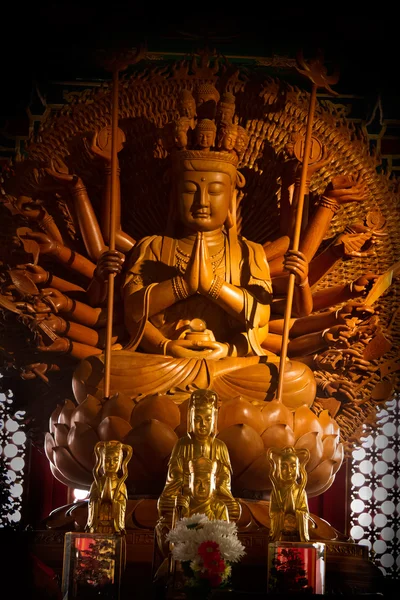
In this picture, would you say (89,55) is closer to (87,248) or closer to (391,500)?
(87,248)

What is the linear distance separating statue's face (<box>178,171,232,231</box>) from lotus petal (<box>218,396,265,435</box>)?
44.9 inches

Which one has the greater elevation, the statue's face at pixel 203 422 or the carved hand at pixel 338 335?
the carved hand at pixel 338 335

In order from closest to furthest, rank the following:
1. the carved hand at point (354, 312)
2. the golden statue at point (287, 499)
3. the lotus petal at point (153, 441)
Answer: the golden statue at point (287, 499)
the lotus petal at point (153, 441)
the carved hand at point (354, 312)

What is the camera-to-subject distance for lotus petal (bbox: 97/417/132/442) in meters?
5.41

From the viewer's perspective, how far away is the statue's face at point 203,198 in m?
6.21

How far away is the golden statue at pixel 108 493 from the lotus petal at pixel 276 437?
74 centimetres

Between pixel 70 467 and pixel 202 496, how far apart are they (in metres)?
0.99

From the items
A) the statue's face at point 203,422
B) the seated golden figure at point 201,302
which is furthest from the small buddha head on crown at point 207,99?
the statue's face at point 203,422

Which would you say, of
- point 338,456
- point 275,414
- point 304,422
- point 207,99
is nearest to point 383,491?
point 338,456

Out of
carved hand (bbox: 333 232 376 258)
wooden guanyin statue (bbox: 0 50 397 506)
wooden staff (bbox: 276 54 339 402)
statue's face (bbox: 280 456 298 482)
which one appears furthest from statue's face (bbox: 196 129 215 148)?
statue's face (bbox: 280 456 298 482)

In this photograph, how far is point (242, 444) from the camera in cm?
534

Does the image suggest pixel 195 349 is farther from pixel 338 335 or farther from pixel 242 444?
pixel 242 444

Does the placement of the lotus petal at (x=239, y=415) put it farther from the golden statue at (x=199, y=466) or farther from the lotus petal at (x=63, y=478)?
the lotus petal at (x=63, y=478)

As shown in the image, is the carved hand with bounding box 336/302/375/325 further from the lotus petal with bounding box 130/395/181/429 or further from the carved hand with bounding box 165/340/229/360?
the lotus petal with bounding box 130/395/181/429
